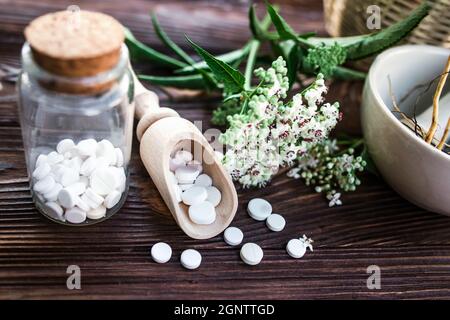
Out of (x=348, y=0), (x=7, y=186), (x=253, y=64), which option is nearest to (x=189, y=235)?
(x=7, y=186)

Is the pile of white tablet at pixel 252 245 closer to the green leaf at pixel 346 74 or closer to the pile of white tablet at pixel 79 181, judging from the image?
the pile of white tablet at pixel 79 181

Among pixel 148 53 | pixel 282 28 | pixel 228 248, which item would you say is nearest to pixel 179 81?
pixel 148 53

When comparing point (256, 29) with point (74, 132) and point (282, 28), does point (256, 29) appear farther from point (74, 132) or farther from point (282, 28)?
point (74, 132)

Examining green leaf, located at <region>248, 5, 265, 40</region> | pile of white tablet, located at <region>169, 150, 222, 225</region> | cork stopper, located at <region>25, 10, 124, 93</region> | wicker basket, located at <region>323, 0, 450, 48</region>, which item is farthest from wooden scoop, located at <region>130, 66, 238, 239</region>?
wicker basket, located at <region>323, 0, 450, 48</region>

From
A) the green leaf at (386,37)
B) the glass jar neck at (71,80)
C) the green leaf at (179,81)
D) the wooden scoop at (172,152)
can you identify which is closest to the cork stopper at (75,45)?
the glass jar neck at (71,80)

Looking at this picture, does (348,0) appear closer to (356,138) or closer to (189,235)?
(356,138)

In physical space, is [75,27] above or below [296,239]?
above

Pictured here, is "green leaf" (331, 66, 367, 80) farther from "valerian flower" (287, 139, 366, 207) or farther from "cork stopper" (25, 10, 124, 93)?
"cork stopper" (25, 10, 124, 93)
